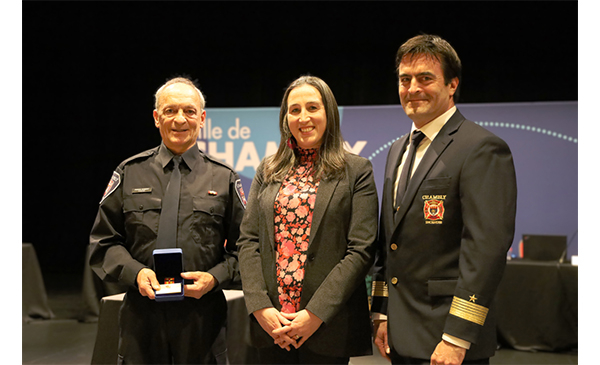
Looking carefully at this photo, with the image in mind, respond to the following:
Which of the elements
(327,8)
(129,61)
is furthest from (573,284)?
(129,61)

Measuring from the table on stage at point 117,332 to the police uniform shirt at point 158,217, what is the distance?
911 mm

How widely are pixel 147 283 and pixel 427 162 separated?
1152 mm

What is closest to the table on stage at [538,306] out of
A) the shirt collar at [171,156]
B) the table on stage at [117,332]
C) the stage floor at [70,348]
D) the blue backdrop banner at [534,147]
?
the stage floor at [70,348]

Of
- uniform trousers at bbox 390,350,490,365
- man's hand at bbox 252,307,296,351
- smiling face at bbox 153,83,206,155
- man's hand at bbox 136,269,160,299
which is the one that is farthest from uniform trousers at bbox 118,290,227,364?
uniform trousers at bbox 390,350,490,365

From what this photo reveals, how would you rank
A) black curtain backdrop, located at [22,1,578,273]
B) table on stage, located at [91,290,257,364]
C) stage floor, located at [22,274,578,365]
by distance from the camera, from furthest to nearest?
black curtain backdrop, located at [22,1,578,273], stage floor, located at [22,274,578,365], table on stage, located at [91,290,257,364]

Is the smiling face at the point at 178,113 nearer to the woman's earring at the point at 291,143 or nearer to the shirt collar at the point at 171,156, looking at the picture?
the shirt collar at the point at 171,156

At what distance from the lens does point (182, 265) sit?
1.94 m

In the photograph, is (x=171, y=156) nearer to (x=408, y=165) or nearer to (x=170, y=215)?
(x=170, y=215)

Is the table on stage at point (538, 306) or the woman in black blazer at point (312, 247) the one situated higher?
the woman in black blazer at point (312, 247)

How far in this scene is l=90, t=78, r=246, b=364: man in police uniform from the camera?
198 cm

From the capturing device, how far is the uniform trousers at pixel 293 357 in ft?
5.81

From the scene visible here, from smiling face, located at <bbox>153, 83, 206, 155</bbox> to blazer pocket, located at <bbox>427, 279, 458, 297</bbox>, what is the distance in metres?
1.19

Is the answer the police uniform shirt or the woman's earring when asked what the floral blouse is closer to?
the woman's earring

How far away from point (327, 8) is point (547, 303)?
4.21 metres
